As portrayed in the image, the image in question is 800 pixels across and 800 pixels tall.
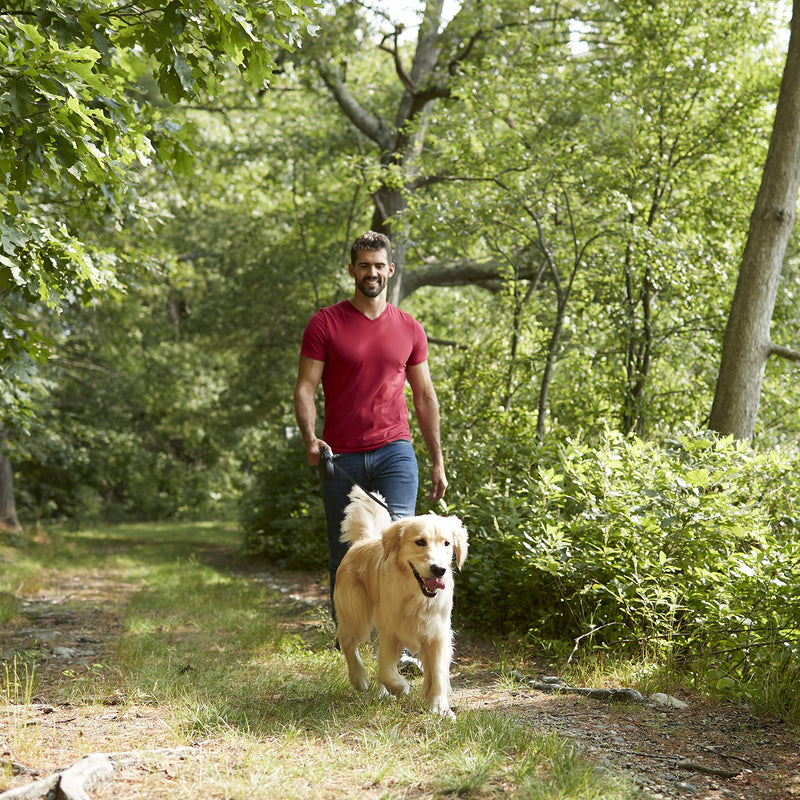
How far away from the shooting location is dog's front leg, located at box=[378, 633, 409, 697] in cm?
389

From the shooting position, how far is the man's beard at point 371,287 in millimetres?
4441

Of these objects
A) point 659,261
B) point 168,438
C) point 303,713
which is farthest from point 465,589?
point 168,438

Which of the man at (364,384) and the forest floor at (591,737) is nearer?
the forest floor at (591,737)

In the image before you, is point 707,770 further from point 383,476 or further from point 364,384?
point 364,384

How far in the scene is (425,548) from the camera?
12.0 feet

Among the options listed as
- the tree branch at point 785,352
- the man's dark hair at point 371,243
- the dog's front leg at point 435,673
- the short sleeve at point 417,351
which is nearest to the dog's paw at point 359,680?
the dog's front leg at point 435,673

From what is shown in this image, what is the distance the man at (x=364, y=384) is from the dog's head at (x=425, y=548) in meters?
0.74

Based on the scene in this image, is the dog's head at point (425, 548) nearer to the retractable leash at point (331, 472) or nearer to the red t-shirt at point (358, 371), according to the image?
the retractable leash at point (331, 472)

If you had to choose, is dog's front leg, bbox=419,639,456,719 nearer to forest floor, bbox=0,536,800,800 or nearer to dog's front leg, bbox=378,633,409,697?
dog's front leg, bbox=378,633,409,697

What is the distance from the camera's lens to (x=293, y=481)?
1096 cm

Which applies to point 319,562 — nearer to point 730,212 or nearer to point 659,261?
point 659,261

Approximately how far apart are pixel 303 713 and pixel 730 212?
7.53m

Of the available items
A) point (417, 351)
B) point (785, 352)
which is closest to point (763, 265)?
point (785, 352)

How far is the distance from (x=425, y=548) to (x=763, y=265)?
13.6 feet
